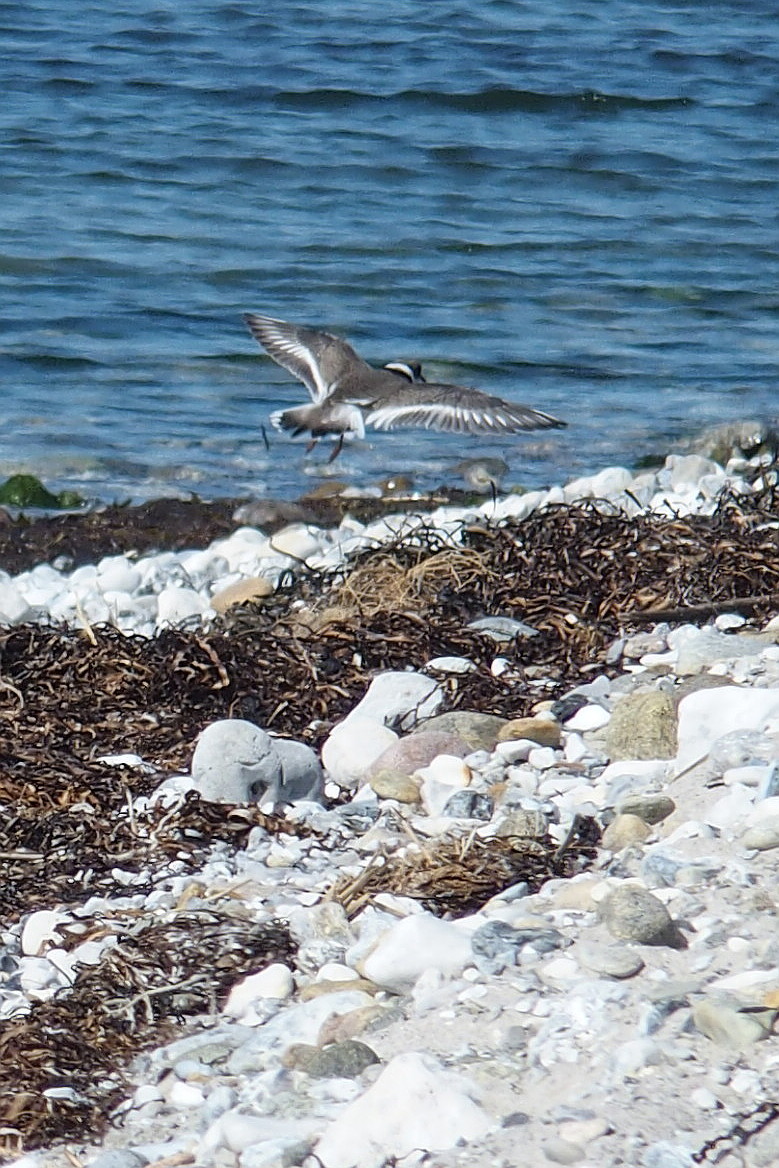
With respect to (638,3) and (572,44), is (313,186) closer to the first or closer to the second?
(572,44)

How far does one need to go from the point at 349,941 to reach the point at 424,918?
0.70ft

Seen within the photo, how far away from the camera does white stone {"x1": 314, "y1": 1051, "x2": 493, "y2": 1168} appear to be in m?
2.16

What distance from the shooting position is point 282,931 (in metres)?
2.93

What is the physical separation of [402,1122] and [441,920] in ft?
1.97

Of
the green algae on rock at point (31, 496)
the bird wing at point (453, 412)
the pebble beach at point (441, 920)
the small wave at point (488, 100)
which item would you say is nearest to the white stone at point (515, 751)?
the pebble beach at point (441, 920)

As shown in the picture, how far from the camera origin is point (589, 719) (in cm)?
387

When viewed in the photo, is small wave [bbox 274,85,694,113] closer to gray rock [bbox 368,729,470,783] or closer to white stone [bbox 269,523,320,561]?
white stone [bbox 269,523,320,561]

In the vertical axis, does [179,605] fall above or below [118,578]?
above

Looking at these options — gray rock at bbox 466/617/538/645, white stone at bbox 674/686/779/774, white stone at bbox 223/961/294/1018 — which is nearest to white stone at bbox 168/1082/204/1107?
white stone at bbox 223/961/294/1018

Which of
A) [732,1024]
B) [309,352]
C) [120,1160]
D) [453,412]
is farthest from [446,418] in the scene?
[120,1160]

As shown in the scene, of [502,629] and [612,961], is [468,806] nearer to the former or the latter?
[612,961]

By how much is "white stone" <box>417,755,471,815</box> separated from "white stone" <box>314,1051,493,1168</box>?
1.22 m

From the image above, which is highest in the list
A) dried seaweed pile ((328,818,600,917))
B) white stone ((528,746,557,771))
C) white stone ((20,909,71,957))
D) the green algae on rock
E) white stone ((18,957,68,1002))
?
dried seaweed pile ((328,818,600,917))

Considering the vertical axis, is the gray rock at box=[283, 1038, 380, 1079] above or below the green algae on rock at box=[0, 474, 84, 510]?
above
